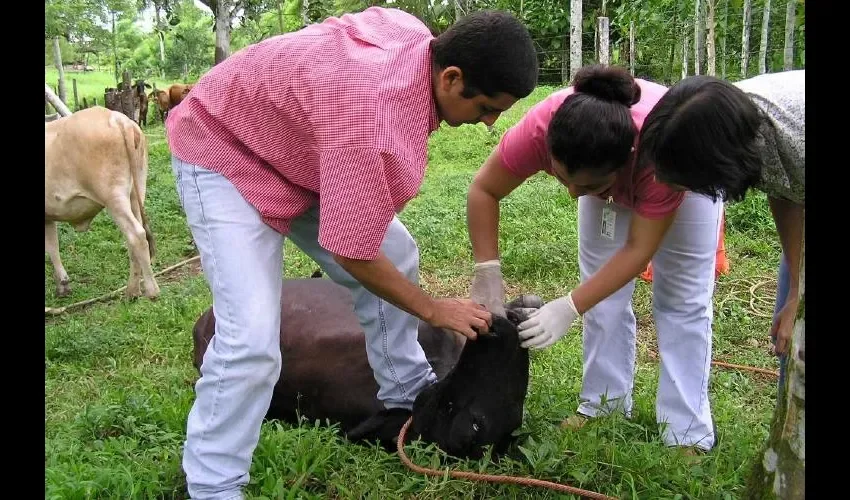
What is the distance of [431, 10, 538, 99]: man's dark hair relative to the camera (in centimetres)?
201

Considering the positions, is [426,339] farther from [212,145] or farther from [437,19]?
[437,19]

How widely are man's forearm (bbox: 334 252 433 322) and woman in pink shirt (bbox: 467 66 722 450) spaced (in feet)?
1.53

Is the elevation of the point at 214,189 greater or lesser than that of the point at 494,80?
lesser

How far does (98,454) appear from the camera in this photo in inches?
107

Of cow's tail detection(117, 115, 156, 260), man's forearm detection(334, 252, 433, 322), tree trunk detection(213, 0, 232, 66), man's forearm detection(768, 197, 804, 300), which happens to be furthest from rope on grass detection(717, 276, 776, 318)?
tree trunk detection(213, 0, 232, 66)

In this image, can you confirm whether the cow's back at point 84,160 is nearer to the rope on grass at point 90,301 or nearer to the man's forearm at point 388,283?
the rope on grass at point 90,301

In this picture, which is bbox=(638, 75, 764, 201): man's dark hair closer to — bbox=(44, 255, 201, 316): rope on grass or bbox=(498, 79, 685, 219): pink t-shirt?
bbox=(498, 79, 685, 219): pink t-shirt

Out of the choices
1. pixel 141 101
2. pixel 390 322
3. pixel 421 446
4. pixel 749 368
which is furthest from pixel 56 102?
pixel 141 101

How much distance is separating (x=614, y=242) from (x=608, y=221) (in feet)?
0.30

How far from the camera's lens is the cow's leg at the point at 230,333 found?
2258 mm

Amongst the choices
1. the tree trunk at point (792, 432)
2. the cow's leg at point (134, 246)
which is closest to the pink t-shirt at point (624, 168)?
the tree trunk at point (792, 432)

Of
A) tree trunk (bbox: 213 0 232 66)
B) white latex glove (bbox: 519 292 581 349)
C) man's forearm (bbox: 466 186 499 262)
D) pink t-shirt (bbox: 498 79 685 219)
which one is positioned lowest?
white latex glove (bbox: 519 292 581 349)
